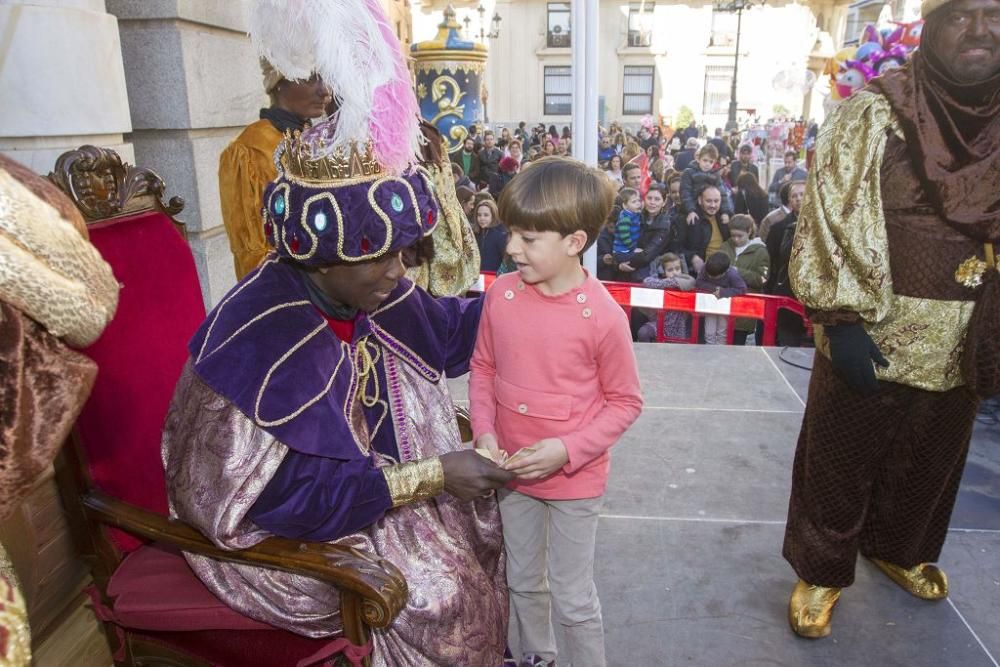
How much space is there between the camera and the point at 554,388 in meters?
1.87

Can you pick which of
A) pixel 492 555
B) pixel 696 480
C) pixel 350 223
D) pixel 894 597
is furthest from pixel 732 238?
pixel 350 223

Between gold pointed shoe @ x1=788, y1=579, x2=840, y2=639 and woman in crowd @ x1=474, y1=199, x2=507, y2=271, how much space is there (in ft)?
12.9

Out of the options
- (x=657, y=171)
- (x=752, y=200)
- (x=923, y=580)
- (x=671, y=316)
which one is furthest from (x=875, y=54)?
(x=657, y=171)

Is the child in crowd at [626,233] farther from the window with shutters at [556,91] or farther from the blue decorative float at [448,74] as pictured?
the window with shutters at [556,91]

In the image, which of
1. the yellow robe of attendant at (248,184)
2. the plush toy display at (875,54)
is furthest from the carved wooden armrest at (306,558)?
the plush toy display at (875,54)

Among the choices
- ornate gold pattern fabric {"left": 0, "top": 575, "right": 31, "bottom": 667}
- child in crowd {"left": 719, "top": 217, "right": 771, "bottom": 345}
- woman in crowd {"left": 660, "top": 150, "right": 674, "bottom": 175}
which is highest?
ornate gold pattern fabric {"left": 0, "top": 575, "right": 31, "bottom": 667}

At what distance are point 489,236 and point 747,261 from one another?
205 cm

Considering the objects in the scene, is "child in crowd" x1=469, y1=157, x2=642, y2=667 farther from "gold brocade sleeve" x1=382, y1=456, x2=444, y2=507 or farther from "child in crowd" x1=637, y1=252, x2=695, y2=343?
"child in crowd" x1=637, y1=252, x2=695, y2=343

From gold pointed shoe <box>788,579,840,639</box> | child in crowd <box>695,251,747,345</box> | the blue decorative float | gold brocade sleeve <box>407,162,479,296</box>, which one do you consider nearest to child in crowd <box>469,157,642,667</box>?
gold pointed shoe <box>788,579,840,639</box>

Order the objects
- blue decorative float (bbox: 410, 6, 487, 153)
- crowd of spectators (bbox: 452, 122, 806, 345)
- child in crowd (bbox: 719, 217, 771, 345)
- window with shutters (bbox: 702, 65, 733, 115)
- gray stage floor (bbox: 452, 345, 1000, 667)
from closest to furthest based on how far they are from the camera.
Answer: gray stage floor (bbox: 452, 345, 1000, 667), crowd of spectators (bbox: 452, 122, 806, 345), child in crowd (bbox: 719, 217, 771, 345), blue decorative float (bbox: 410, 6, 487, 153), window with shutters (bbox: 702, 65, 733, 115)

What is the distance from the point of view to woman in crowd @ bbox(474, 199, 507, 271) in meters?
6.09

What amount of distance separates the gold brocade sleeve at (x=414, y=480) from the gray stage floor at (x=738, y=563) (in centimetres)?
104

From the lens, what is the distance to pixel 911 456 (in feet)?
7.70

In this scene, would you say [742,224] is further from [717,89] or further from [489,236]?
[717,89]
